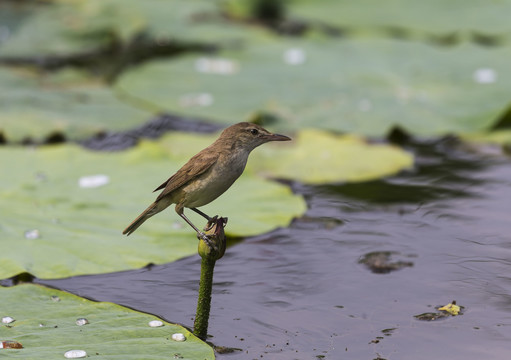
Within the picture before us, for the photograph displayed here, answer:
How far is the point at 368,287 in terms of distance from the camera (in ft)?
14.2

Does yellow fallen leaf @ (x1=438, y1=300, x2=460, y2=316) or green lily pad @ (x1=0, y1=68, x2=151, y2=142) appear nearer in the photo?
yellow fallen leaf @ (x1=438, y1=300, x2=460, y2=316)

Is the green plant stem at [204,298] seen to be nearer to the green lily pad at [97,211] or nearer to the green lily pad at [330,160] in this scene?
the green lily pad at [97,211]

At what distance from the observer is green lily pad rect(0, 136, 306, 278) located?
14.4ft

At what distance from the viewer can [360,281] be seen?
14.5ft

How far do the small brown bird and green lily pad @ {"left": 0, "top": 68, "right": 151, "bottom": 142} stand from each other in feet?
8.41

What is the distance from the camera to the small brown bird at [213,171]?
3.85 metres

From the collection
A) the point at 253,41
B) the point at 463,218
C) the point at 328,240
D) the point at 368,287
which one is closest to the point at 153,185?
the point at 328,240

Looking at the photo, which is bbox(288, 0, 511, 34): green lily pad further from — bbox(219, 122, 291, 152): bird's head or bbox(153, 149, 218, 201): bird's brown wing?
bbox(153, 149, 218, 201): bird's brown wing

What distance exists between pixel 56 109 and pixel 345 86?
9.02 ft

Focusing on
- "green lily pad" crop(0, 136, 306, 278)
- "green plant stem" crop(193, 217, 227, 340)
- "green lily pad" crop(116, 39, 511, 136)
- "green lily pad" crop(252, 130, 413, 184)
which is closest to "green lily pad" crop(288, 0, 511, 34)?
"green lily pad" crop(116, 39, 511, 136)

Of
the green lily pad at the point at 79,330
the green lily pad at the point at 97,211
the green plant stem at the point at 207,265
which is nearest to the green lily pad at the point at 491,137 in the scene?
the green lily pad at the point at 97,211

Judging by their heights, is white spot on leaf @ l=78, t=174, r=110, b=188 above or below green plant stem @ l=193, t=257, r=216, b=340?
above

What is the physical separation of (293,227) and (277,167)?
3.37ft

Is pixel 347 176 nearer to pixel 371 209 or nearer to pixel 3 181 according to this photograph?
pixel 371 209
